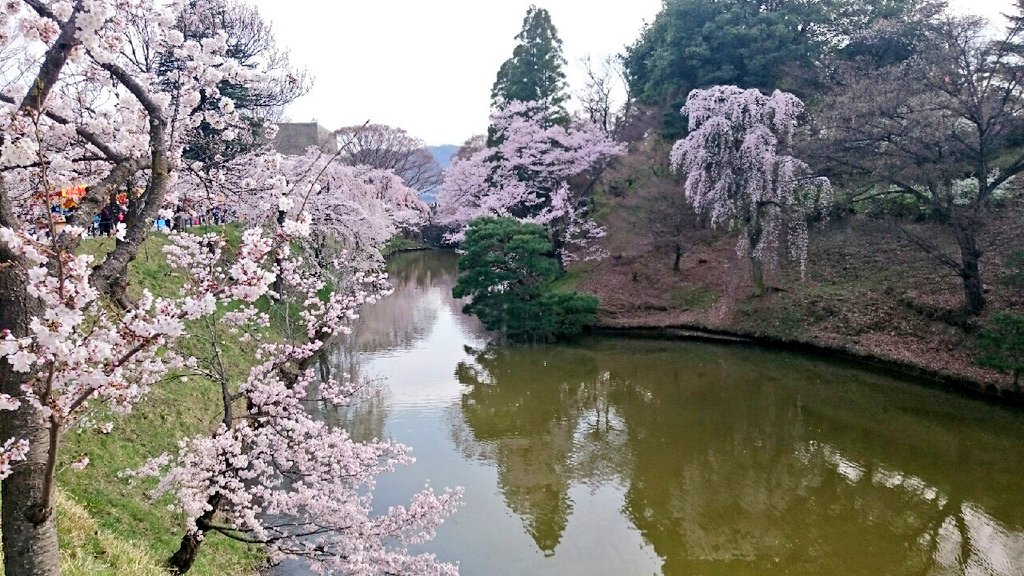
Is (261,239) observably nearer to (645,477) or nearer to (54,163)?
(54,163)

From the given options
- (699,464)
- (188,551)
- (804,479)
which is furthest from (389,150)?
(188,551)

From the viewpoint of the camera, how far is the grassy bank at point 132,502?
4516 millimetres

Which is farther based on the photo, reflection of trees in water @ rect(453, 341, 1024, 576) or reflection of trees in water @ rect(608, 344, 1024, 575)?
reflection of trees in water @ rect(453, 341, 1024, 576)

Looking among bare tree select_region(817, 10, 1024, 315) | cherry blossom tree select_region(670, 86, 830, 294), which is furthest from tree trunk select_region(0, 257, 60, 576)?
cherry blossom tree select_region(670, 86, 830, 294)

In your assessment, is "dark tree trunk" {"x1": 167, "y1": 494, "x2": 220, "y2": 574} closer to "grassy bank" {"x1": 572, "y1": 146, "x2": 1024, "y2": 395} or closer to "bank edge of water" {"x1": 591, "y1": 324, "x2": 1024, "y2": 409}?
"bank edge of water" {"x1": 591, "y1": 324, "x2": 1024, "y2": 409}

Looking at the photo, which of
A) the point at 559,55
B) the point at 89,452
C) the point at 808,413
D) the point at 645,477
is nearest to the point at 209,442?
the point at 89,452

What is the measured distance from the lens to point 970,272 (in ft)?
43.0

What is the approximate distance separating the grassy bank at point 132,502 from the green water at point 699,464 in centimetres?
235

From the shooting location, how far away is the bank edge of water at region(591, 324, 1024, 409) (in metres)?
11.6

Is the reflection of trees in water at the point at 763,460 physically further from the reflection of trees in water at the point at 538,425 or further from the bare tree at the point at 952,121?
the bare tree at the point at 952,121

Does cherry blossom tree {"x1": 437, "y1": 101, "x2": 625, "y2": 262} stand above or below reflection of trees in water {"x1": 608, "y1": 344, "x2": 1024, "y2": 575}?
above

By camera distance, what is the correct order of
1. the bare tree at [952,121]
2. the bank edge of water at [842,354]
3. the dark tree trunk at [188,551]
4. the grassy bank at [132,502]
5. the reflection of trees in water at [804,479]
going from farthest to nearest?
the bare tree at [952,121]
the bank edge of water at [842,354]
the reflection of trees in water at [804,479]
the dark tree trunk at [188,551]
the grassy bank at [132,502]

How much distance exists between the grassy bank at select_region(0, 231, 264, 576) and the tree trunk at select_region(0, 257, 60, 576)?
2.76 ft

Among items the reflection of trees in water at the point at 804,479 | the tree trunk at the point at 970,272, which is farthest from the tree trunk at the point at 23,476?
the tree trunk at the point at 970,272
